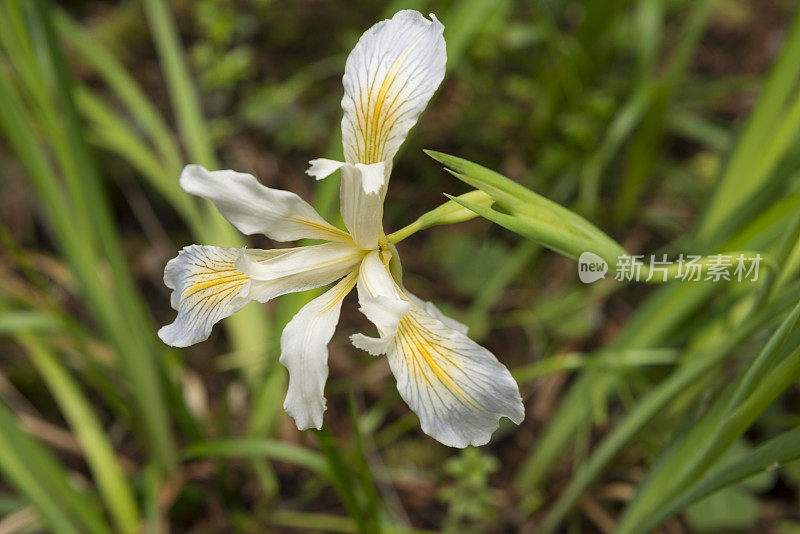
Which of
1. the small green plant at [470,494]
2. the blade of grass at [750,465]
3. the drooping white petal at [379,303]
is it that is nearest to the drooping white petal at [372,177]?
the drooping white petal at [379,303]

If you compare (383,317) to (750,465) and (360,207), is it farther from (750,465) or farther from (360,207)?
(750,465)

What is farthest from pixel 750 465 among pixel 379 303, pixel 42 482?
pixel 42 482

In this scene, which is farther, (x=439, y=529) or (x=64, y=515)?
(x=439, y=529)

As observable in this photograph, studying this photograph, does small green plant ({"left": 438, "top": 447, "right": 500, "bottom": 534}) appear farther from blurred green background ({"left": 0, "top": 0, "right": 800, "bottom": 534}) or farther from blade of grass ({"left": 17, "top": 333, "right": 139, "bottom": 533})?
blade of grass ({"left": 17, "top": 333, "right": 139, "bottom": 533})

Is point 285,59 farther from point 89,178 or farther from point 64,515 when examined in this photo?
point 64,515

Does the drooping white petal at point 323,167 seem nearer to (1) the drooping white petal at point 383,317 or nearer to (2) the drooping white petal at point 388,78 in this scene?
(2) the drooping white petal at point 388,78

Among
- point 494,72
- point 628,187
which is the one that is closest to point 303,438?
point 628,187
